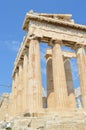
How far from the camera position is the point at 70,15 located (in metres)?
30.8

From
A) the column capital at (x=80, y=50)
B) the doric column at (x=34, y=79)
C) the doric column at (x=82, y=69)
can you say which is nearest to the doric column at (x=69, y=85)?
the doric column at (x=82, y=69)

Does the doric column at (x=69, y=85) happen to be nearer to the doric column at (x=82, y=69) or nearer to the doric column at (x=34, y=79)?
the doric column at (x=82, y=69)

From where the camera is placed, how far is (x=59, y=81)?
80.9 feet

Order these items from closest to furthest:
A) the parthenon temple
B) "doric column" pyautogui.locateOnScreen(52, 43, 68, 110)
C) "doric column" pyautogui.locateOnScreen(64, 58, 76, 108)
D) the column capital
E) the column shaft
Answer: the parthenon temple
"doric column" pyautogui.locateOnScreen(52, 43, 68, 110)
the column capital
the column shaft
"doric column" pyautogui.locateOnScreen(64, 58, 76, 108)

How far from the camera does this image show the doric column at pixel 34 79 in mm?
22172

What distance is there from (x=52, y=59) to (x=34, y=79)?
5063mm

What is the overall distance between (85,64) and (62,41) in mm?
4344

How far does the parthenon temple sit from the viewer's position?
23344mm

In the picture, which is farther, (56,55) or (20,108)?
(20,108)

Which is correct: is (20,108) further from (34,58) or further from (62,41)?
(62,41)

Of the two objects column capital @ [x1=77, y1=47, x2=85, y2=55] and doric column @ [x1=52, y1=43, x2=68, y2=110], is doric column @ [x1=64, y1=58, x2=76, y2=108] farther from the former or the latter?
doric column @ [x1=52, y1=43, x2=68, y2=110]

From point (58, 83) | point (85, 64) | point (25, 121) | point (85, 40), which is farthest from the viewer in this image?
point (85, 40)

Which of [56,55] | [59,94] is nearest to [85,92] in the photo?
[59,94]

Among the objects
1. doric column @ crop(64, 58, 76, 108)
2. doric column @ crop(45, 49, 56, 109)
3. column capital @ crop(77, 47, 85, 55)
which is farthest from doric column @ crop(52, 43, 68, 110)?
doric column @ crop(64, 58, 76, 108)
